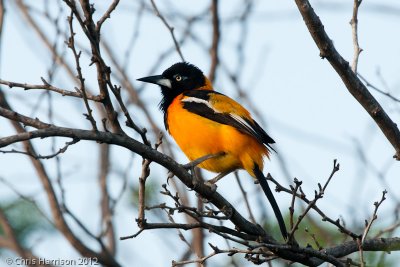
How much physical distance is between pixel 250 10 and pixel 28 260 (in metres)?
3.57

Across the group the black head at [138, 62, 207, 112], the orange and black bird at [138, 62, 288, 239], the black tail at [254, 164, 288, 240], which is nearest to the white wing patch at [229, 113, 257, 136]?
the orange and black bird at [138, 62, 288, 239]

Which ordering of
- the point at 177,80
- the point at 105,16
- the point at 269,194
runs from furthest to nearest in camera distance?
the point at 177,80, the point at 269,194, the point at 105,16

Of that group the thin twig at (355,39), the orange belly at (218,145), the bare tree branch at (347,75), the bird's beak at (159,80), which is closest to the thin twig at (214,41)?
the bird's beak at (159,80)

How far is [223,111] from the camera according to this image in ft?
18.9

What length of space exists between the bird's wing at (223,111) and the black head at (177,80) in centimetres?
35

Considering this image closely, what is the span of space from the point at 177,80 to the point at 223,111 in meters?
1.18

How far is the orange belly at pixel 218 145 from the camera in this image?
557 cm

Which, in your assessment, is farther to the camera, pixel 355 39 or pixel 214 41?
pixel 214 41

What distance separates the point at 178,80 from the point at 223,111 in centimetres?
118

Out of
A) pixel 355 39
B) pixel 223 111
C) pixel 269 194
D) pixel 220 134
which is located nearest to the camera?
pixel 355 39

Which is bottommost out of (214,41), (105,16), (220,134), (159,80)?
(105,16)

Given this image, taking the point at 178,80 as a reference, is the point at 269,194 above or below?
below

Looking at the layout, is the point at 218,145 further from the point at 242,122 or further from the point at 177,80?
the point at 177,80

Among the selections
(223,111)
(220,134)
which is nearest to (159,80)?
(223,111)
